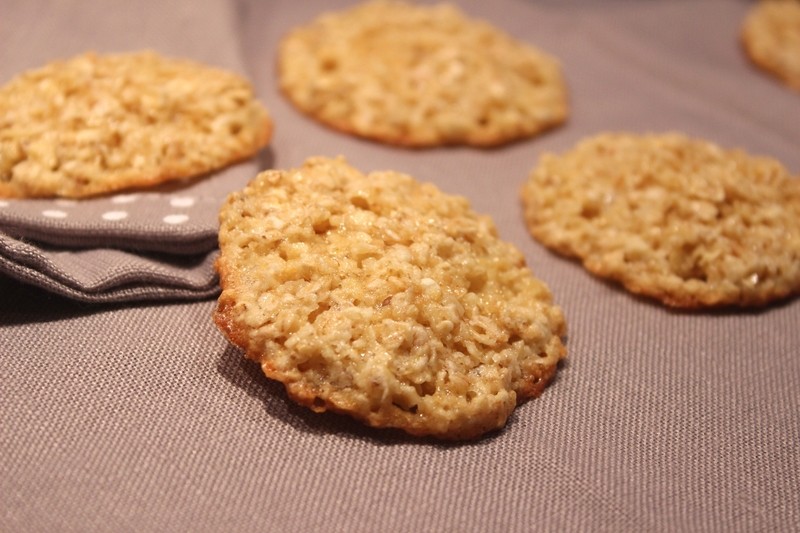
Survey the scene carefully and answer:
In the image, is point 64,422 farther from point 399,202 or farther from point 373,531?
point 399,202

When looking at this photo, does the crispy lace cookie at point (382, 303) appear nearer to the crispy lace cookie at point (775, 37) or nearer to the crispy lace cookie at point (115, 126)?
the crispy lace cookie at point (115, 126)

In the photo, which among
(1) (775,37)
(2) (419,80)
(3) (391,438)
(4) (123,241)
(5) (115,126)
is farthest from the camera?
(1) (775,37)

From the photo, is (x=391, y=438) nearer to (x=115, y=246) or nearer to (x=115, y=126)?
(x=115, y=246)

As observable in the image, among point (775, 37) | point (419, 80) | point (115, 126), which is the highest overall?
point (115, 126)

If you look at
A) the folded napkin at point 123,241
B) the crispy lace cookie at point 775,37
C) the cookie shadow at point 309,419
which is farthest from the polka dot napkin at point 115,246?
the crispy lace cookie at point 775,37

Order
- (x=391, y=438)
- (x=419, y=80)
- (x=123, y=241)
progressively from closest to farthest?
(x=391, y=438) < (x=123, y=241) < (x=419, y=80)

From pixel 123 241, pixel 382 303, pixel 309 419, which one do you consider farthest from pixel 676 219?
pixel 123 241
